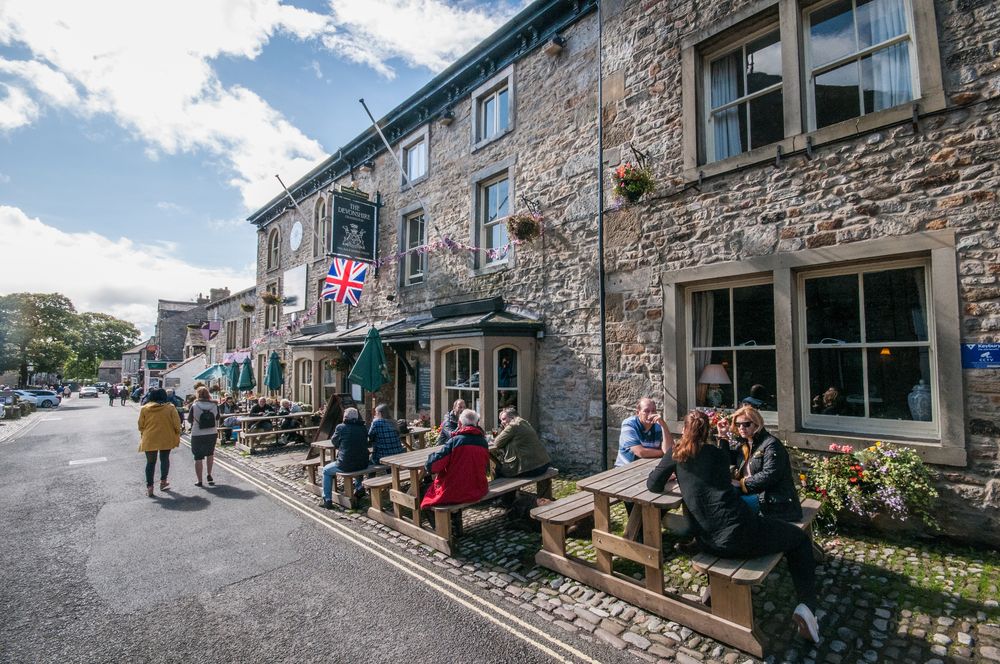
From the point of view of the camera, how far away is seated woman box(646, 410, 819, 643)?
3.36 meters

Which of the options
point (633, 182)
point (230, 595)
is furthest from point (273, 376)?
point (633, 182)

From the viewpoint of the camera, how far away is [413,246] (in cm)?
1345

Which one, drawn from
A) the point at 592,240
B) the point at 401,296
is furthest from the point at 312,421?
the point at 592,240

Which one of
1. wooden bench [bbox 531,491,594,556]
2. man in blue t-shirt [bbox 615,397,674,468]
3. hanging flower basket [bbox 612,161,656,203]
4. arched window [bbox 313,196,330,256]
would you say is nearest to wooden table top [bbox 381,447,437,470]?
wooden bench [bbox 531,491,594,556]

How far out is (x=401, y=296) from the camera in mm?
13102

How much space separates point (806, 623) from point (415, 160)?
43.8 ft

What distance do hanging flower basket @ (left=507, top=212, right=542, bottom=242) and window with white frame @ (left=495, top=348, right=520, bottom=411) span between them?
227 centimetres

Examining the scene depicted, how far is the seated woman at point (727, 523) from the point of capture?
11.0 ft

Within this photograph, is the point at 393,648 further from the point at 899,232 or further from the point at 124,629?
the point at 899,232

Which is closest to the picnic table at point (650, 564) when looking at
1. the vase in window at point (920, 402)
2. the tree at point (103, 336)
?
the vase in window at point (920, 402)

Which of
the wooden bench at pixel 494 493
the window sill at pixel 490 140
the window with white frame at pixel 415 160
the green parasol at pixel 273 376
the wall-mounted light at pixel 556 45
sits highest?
the wall-mounted light at pixel 556 45

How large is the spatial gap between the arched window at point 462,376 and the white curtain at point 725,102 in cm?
571

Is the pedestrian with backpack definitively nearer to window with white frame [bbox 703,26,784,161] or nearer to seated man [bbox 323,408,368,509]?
seated man [bbox 323,408,368,509]

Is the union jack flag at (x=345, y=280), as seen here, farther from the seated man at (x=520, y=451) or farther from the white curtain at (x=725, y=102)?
the white curtain at (x=725, y=102)
